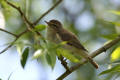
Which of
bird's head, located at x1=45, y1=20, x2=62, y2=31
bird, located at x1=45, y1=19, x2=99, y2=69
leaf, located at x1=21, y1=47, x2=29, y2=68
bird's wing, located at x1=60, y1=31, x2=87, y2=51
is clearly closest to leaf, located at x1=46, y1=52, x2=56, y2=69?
leaf, located at x1=21, y1=47, x2=29, y2=68

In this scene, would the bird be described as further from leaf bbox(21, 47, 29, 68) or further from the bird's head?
leaf bbox(21, 47, 29, 68)

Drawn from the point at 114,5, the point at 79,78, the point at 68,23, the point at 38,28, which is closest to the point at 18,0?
the point at 38,28

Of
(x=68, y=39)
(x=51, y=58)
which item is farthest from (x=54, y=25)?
(x=51, y=58)

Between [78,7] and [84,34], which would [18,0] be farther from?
[78,7]

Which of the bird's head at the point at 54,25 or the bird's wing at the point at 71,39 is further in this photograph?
the bird's head at the point at 54,25

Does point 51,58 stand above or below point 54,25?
below

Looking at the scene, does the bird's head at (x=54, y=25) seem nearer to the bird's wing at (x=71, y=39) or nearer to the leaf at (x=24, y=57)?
the bird's wing at (x=71, y=39)

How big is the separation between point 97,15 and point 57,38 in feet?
10.2

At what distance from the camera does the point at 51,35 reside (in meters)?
3.69

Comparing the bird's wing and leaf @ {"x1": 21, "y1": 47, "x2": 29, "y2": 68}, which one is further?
the bird's wing

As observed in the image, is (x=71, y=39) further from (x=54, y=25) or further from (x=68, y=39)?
(x=54, y=25)

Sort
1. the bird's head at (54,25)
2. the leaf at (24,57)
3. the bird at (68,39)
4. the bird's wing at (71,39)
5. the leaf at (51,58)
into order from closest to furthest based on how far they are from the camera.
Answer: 1. the leaf at (51,58)
2. the leaf at (24,57)
3. the bird at (68,39)
4. the bird's wing at (71,39)
5. the bird's head at (54,25)

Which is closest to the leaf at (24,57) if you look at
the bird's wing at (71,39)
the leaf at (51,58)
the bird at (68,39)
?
the leaf at (51,58)

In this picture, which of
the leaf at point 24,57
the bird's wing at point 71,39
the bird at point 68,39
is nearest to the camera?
the leaf at point 24,57
